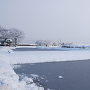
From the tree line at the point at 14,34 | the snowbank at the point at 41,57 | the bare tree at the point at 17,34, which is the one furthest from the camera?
the bare tree at the point at 17,34

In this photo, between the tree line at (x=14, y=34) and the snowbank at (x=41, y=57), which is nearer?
the snowbank at (x=41, y=57)

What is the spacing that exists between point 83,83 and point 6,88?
10.2 feet

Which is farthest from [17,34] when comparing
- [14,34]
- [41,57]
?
[41,57]

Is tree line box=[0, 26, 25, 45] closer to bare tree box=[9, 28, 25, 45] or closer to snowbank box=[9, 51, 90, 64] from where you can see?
bare tree box=[9, 28, 25, 45]

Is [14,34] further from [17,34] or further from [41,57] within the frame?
[41,57]

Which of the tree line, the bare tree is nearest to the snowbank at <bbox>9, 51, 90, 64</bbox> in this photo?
the tree line

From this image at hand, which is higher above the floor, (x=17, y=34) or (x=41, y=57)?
(x=17, y=34)

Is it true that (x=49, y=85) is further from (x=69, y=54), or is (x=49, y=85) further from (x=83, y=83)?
(x=69, y=54)

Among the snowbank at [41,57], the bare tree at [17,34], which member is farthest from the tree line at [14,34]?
the snowbank at [41,57]

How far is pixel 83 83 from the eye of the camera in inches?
195

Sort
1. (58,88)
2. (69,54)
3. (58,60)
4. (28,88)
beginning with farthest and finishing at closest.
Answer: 1. (69,54)
2. (58,60)
3. (58,88)
4. (28,88)

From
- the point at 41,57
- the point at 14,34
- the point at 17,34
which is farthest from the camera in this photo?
the point at 17,34

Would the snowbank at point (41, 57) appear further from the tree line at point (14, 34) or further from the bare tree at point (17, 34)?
the bare tree at point (17, 34)

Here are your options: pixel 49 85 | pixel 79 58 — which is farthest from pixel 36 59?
pixel 49 85
